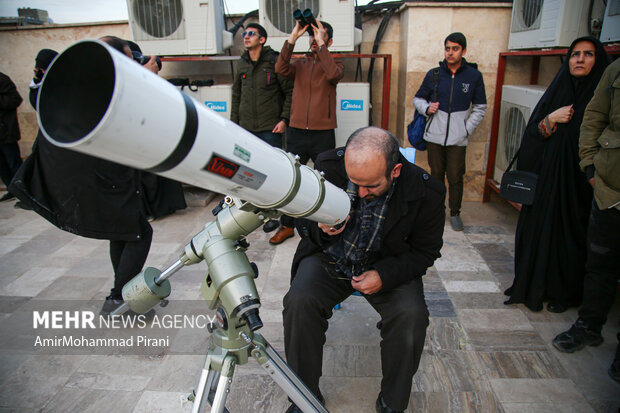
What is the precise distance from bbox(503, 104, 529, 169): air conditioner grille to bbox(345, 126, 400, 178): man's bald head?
2659mm

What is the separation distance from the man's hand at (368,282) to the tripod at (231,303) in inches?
20.3

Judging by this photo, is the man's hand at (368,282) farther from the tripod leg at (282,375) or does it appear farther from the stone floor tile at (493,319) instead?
the stone floor tile at (493,319)

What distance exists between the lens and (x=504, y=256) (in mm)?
3762

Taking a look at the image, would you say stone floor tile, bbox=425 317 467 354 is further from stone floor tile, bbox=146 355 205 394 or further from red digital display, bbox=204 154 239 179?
red digital display, bbox=204 154 239 179

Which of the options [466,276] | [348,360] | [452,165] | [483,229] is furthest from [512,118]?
[348,360]

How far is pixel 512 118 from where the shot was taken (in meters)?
4.36

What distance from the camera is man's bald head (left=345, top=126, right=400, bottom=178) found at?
71.9 inches

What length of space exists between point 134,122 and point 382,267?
1.52m

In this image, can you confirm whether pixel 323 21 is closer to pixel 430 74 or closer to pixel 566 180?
pixel 430 74

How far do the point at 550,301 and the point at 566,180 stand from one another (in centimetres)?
84

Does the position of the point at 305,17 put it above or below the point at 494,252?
above

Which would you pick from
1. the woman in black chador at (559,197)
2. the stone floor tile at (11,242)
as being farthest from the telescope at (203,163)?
the stone floor tile at (11,242)

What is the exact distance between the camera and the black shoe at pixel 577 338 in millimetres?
2553

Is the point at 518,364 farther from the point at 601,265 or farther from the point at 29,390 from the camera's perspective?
the point at 29,390
